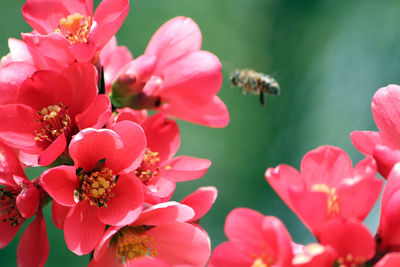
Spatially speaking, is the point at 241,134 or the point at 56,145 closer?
the point at 56,145

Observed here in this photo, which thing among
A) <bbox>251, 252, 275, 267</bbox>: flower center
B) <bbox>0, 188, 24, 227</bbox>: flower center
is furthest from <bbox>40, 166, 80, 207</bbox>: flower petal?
<bbox>251, 252, 275, 267</bbox>: flower center

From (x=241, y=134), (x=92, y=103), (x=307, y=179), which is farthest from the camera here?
(x=241, y=134)

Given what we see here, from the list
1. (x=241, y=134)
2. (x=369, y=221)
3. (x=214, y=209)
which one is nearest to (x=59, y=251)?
(x=214, y=209)

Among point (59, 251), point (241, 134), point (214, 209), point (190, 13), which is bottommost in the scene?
point (59, 251)

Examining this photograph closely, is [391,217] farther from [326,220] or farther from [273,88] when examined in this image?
[273,88]

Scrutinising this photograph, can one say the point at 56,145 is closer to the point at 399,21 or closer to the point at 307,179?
the point at 307,179

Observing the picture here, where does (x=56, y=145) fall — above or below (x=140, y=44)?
above

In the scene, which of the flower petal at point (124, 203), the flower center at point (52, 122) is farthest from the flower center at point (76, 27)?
the flower petal at point (124, 203)

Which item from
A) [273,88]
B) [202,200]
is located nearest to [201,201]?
[202,200]
